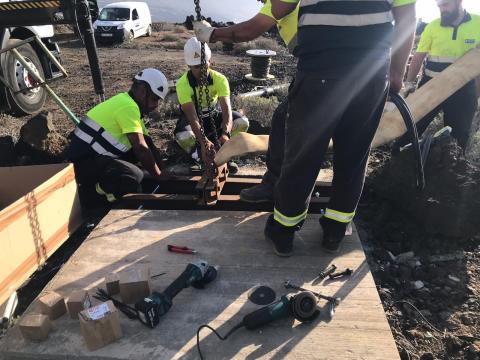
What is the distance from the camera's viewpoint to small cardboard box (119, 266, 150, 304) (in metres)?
2.21

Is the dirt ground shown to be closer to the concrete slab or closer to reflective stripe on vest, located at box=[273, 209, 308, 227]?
the concrete slab

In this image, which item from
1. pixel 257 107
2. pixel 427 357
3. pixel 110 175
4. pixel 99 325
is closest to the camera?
pixel 99 325

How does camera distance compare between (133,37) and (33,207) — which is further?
(133,37)

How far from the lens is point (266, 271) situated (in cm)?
253

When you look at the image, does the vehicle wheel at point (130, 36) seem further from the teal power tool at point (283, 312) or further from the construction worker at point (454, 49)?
the teal power tool at point (283, 312)

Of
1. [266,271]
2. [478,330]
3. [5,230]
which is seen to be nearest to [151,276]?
[266,271]

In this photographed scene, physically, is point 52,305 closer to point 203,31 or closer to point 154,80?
point 203,31

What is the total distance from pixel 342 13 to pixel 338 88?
38 centimetres

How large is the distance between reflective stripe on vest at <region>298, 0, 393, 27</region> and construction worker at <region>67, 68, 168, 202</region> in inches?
78.9

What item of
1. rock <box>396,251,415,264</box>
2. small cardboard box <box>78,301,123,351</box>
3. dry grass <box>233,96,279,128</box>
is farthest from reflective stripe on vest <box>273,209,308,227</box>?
dry grass <box>233,96,279,128</box>

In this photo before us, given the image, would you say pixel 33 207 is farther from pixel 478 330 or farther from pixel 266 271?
pixel 478 330

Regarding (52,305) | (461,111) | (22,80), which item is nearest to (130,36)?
(22,80)

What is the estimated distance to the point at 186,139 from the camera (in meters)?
4.72

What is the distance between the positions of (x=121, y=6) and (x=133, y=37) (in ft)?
5.32
